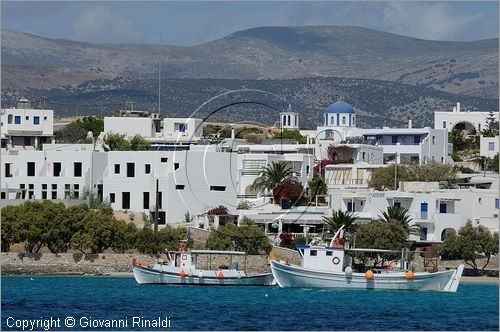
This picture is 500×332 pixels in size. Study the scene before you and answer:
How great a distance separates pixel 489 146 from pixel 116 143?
30685mm

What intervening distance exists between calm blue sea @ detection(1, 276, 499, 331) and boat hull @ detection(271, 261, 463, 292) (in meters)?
0.96

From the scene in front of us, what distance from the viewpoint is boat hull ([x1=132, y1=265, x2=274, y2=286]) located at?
85312 mm

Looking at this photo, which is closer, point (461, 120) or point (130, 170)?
point (130, 170)

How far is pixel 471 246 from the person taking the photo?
93812mm

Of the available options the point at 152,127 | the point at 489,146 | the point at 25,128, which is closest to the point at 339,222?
the point at 152,127

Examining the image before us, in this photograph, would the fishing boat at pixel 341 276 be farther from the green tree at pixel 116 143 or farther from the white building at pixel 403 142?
the green tree at pixel 116 143

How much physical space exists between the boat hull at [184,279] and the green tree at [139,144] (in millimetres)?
32836

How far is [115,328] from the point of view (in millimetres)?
59406

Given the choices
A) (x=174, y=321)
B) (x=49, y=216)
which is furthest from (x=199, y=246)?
(x=174, y=321)

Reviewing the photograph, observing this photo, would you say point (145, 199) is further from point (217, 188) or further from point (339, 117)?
point (339, 117)

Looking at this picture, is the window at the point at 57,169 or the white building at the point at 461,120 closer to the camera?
the window at the point at 57,169

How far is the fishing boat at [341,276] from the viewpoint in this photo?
83.5 metres

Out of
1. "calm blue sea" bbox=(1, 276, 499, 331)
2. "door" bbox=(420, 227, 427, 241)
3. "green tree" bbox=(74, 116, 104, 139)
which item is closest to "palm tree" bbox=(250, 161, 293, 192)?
"door" bbox=(420, 227, 427, 241)

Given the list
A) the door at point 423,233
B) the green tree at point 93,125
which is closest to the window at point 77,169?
the door at point 423,233
